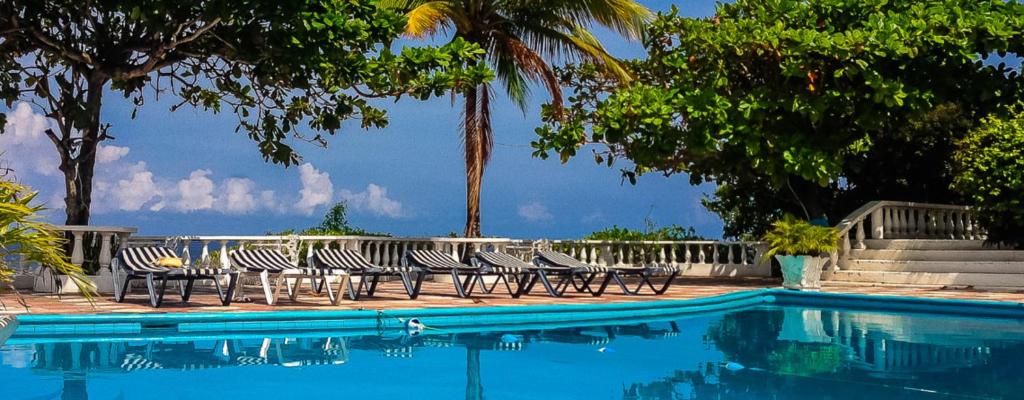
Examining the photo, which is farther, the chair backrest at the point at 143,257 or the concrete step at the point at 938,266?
the concrete step at the point at 938,266

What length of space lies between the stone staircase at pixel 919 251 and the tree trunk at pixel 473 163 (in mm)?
7013

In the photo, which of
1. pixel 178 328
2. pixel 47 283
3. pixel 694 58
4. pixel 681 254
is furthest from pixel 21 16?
pixel 681 254

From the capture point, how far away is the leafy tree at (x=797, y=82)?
14477 millimetres

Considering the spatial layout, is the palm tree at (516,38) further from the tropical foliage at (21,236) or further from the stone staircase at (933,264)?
the tropical foliage at (21,236)

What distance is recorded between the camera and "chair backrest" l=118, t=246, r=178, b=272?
10.7m

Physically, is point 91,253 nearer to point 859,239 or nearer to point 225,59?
point 225,59

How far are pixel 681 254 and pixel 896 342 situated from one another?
11752mm

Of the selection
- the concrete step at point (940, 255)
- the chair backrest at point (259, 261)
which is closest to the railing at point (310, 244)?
the chair backrest at point (259, 261)

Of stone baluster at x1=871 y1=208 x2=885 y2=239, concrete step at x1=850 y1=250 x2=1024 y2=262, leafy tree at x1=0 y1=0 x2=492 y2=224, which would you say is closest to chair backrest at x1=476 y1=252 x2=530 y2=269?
leafy tree at x1=0 y1=0 x2=492 y2=224

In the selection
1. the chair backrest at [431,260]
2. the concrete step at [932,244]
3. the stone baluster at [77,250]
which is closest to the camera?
the chair backrest at [431,260]

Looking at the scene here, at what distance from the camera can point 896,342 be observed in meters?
9.52

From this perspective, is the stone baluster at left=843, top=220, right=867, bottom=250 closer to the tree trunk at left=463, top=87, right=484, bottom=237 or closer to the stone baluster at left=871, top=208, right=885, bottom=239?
the stone baluster at left=871, top=208, right=885, bottom=239

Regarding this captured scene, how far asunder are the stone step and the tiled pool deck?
438 mm

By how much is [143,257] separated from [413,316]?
344 cm
